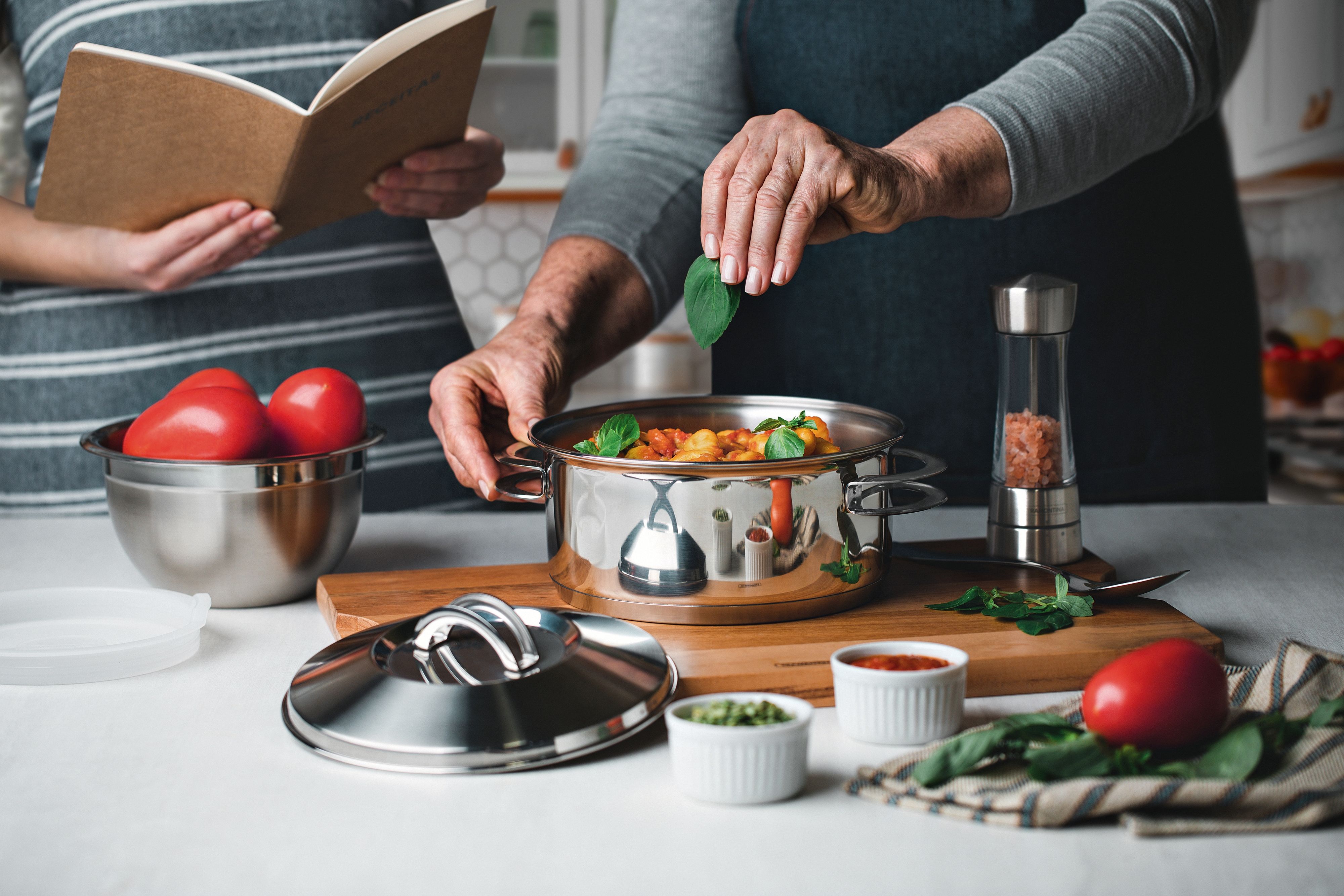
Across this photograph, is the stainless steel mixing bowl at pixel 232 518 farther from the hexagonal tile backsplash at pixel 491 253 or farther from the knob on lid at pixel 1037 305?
the hexagonal tile backsplash at pixel 491 253

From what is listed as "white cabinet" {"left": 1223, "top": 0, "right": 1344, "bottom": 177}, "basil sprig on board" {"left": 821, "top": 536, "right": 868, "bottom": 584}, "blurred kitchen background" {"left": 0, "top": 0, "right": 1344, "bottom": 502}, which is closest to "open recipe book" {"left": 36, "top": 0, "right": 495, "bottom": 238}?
"basil sprig on board" {"left": 821, "top": 536, "right": 868, "bottom": 584}

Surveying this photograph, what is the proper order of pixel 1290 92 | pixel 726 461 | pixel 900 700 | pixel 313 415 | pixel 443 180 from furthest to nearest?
pixel 1290 92, pixel 443 180, pixel 313 415, pixel 726 461, pixel 900 700

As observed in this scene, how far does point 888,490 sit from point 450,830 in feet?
1.53

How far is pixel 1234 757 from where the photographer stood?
63 centimetres

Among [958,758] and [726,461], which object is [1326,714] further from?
[726,461]

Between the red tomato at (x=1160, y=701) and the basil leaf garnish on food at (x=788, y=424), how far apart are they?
0.33 metres

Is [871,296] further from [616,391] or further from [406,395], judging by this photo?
[616,391]

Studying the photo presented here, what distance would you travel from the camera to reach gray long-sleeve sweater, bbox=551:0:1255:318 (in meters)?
1.11

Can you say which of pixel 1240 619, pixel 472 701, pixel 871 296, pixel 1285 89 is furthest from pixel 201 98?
pixel 1285 89

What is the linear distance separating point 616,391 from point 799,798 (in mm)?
3097

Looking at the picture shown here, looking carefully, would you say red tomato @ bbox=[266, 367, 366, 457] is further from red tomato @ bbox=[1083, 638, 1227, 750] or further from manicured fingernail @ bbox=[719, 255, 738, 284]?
red tomato @ bbox=[1083, 638, 1227, 750]

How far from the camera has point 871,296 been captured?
5.14ft

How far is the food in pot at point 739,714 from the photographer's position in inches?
25.9

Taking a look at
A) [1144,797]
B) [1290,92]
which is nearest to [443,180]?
[1144,797]
